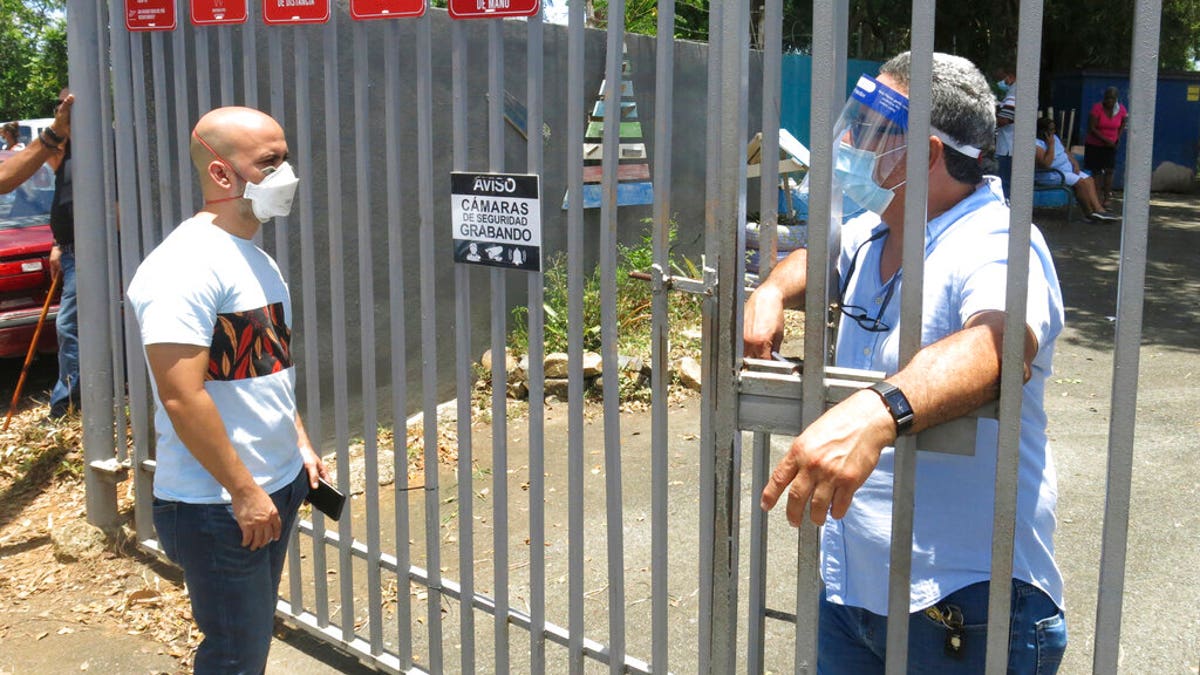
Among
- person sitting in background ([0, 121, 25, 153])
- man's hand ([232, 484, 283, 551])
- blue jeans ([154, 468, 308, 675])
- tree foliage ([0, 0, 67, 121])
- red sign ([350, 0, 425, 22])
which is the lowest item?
blue jeans ([154, 468, 308, 675])

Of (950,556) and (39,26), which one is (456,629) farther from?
(39,26)

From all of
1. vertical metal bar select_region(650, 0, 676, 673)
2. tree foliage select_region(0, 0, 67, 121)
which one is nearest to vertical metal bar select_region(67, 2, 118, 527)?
vertical metal bar select_region(650, 0, 676, 673)

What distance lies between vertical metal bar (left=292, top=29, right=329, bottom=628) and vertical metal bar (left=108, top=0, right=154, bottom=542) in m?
0.92

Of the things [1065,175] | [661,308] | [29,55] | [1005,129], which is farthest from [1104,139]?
[29,55]

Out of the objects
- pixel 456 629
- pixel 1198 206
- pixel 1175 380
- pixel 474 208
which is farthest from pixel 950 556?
pixel 1198 206

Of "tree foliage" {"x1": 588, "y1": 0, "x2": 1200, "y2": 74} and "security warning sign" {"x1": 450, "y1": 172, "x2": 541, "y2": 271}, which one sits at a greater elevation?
"tree foliage" {"x1": 588, "y1": 0, "x2": 1200, "y2": 74}

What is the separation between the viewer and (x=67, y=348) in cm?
664

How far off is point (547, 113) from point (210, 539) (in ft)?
14.1

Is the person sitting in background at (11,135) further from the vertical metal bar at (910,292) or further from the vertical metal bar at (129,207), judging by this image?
the vertical metal bar at (910,292)

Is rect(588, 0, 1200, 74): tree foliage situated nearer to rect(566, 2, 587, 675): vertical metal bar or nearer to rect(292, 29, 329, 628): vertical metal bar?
rect(292, 29, 329, 628): vertical metal bar

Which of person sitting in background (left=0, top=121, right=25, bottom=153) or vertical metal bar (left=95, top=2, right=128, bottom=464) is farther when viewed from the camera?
person sitting in background (left=0, top=121, right=25, bottom=153)

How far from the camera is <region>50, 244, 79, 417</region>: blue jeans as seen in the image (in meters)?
6.58

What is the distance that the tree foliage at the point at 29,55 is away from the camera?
2350 cm

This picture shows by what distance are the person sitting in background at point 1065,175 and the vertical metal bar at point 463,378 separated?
478 inches
